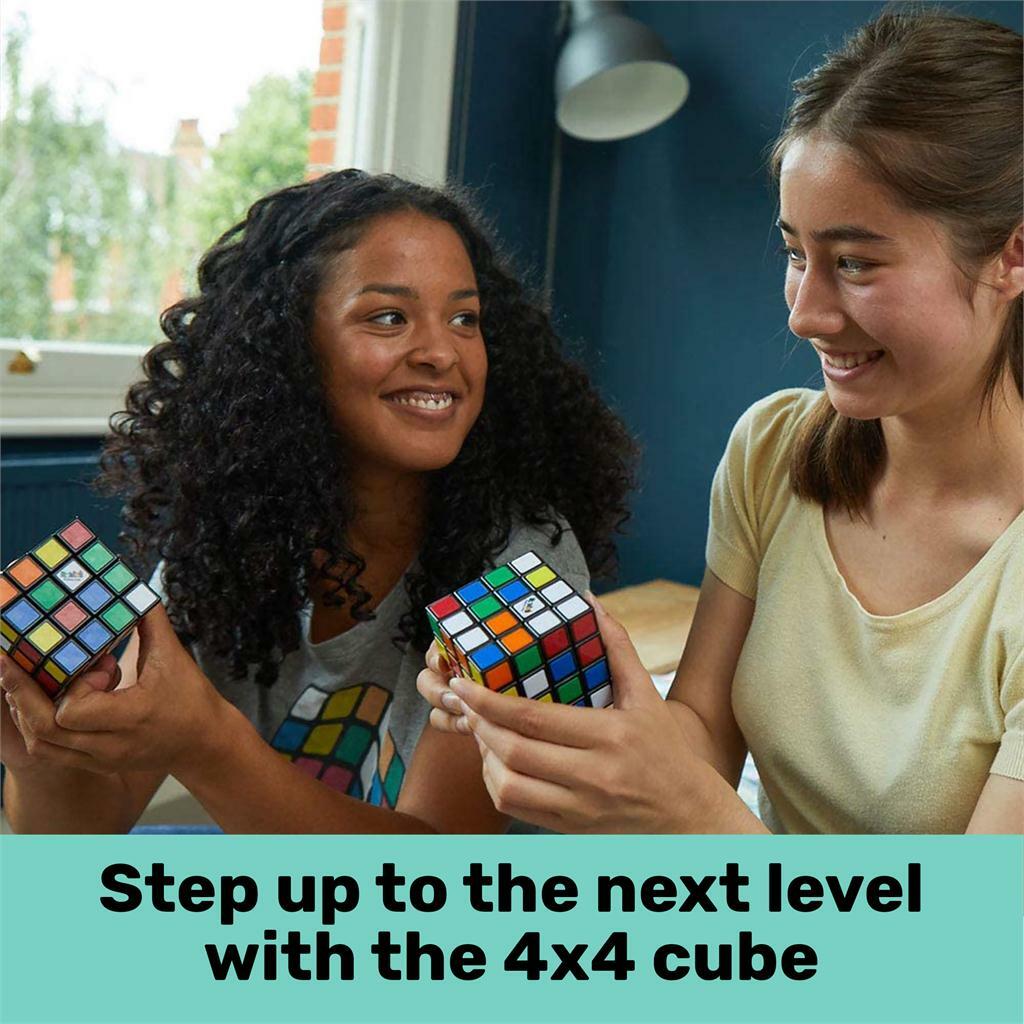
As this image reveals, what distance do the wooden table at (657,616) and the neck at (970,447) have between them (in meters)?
0.72

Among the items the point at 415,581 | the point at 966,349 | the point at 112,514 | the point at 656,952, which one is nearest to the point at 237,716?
the point at 415,581

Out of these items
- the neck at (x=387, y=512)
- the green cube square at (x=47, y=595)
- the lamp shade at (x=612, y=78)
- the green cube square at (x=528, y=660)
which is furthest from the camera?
the lamp shade at (x=612, y=78)

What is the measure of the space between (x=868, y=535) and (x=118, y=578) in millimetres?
621

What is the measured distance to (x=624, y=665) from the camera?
2.56 ft

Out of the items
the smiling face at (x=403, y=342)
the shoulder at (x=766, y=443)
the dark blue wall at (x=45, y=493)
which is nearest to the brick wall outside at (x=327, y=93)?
the dark blue wall at (x=45, y=493)

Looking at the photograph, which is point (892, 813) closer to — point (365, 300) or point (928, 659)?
point (928, 659)

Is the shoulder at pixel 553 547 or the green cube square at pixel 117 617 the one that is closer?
the green cube square at pixel 117 617

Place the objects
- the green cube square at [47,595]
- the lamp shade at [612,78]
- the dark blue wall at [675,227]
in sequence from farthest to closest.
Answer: the lamp shade at [612,78]
the dark blue wall at [675,227]
the green cube square at [47,595]

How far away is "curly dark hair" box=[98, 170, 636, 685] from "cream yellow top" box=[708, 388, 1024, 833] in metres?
0.21

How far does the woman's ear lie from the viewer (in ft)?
2.66

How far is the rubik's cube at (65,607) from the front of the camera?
2.73ft

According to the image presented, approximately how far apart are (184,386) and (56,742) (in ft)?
1.41

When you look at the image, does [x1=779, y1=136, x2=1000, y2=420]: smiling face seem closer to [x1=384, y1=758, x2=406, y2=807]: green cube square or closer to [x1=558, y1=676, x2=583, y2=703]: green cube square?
[x1=558, y1=676, x2=583, y2=703]: green cube square

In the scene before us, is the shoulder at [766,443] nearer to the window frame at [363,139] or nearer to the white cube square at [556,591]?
the white cube square at [556,591]
